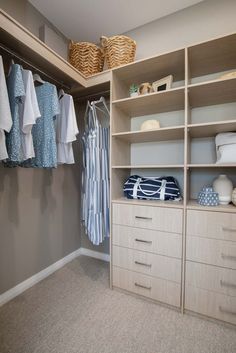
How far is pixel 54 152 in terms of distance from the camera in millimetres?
1366

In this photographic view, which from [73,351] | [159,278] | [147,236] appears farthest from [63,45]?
[73,351]

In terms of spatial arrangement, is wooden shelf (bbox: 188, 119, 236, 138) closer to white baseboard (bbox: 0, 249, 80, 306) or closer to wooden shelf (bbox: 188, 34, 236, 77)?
wooden shelf (bbox: 188, 34, 236, 77)

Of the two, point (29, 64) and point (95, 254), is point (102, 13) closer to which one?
point (29, 64)

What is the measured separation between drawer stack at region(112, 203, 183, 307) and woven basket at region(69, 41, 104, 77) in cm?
127

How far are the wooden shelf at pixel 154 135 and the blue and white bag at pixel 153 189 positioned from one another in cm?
37

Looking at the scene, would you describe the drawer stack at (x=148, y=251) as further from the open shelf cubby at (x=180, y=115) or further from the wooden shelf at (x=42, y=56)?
the wooden shelf at (x=42, y=56)

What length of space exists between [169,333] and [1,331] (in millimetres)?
1118

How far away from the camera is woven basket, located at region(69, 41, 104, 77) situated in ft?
5.61

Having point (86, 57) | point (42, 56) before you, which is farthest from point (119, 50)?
point (42, 56)

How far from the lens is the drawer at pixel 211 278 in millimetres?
1271

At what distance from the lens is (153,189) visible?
161 centimetres

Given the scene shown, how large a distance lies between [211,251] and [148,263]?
0.50 m

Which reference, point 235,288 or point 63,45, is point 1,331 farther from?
point 63,45

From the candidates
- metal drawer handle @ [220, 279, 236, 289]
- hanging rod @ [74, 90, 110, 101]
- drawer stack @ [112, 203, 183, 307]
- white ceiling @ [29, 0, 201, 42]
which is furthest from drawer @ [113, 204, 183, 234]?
white ceiling @ [29, 0, 201, 42]
